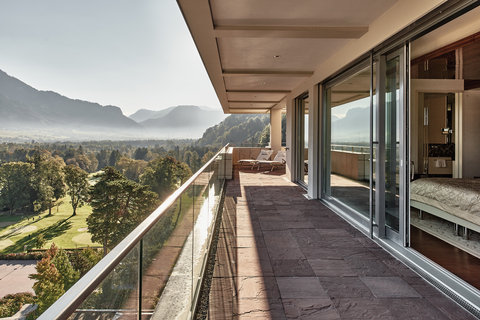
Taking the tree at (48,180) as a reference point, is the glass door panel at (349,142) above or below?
above

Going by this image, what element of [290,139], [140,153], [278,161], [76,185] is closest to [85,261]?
[278,161]

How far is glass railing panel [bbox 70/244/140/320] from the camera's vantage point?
663mm

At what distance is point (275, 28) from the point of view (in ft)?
11.8

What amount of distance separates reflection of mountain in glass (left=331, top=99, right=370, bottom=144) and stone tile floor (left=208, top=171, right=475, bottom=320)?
125cm

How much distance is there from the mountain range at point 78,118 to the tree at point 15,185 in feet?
82.7

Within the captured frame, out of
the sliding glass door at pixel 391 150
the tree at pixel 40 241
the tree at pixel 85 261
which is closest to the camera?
the sliding glass door at pixel 391 150

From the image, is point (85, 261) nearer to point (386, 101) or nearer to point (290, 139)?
point (290, 139)

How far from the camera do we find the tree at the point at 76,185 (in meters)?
31.5

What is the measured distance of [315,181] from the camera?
19.9 ft

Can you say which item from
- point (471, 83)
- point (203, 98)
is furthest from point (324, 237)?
point (203, 98)

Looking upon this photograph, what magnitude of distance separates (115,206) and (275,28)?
2385 cm

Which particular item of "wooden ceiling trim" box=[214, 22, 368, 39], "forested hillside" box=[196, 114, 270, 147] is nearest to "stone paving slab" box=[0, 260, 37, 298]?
"forested hillside" box=[196, 114, 270, 147]

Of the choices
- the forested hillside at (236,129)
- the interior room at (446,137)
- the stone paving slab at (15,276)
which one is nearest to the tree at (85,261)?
the stone paving slab at (15,276)

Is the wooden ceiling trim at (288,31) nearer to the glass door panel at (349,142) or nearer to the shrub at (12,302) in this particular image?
the glass door panel at (349,142)
